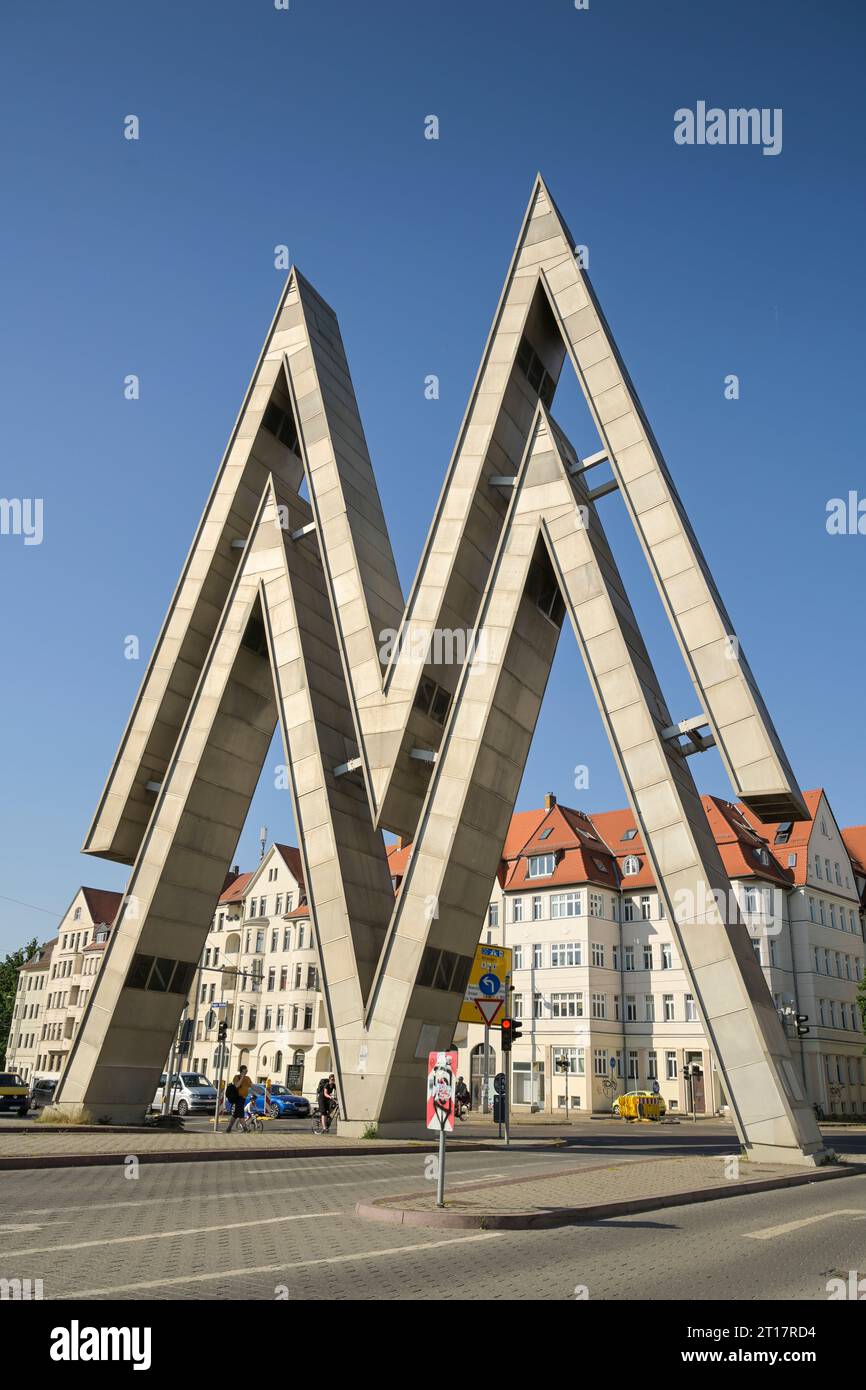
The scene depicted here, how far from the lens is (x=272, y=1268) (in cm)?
862

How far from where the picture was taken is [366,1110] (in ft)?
87.4

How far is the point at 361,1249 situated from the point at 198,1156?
42.0 feet

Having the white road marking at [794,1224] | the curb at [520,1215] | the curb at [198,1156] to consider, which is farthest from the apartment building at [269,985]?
the white road marking at [794,1224]

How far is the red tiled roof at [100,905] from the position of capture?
100 m

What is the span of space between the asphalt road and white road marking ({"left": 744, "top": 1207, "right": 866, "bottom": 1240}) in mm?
27

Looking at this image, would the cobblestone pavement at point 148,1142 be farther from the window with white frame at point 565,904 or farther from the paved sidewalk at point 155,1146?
the window with white frame at point 565,904

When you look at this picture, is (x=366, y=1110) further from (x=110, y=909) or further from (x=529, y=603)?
(x=110, y=909)

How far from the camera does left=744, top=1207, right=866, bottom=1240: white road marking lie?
1146 centimetres

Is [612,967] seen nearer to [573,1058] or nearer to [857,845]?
[573,1058]

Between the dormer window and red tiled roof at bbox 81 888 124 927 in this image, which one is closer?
the dormer window

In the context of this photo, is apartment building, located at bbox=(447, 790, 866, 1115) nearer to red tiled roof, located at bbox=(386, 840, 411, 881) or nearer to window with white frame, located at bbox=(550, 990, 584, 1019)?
window with white frame, located at bbox=(550, 990, 584, 1019)

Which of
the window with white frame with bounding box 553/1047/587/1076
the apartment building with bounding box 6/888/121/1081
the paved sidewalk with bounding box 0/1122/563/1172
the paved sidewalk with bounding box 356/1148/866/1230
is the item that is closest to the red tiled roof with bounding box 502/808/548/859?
the window with white frame with bounding box 553/1047/587/1076

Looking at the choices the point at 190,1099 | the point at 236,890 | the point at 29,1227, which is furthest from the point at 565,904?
the point at 29,1227
